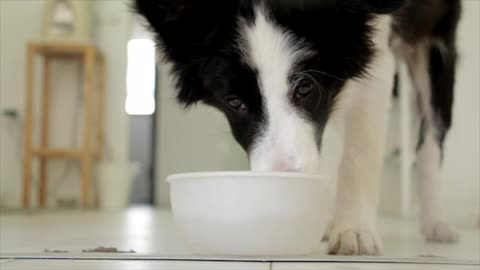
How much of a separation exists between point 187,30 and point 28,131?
303 cm

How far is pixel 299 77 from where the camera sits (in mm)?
1249

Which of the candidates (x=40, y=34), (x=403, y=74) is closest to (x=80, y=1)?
(x=40, y=34)

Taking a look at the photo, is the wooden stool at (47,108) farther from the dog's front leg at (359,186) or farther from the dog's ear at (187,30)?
the dog's front leg at (359,186)

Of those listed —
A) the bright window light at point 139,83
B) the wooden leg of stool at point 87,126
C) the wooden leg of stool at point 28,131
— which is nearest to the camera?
the wooden leg of stool at point 28,131

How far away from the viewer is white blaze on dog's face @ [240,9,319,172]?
119 centimetres

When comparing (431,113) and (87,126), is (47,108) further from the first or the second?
(431,113)

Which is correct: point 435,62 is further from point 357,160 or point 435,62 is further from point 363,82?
point 357,160

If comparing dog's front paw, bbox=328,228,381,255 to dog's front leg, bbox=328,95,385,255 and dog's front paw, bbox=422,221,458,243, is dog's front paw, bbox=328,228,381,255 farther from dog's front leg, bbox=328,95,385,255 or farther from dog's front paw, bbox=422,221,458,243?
dog's front paw, bbox=422,221,458,243

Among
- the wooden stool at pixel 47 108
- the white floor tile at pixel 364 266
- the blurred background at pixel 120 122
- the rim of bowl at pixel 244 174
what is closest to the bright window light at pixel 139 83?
the blurred background at pixel 120 122

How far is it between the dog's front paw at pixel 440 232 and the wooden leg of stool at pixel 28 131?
9.46 ft

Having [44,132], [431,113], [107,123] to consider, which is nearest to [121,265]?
[431,113]

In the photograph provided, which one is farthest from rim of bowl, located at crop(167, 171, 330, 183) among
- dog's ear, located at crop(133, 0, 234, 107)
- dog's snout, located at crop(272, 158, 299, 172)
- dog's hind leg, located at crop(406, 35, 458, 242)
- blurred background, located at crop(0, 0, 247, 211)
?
blurred background, located at crop(0, 0, 247, 211)

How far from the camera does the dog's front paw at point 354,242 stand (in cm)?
116

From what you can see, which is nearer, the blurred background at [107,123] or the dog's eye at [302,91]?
the dog's eye at [302,91]
